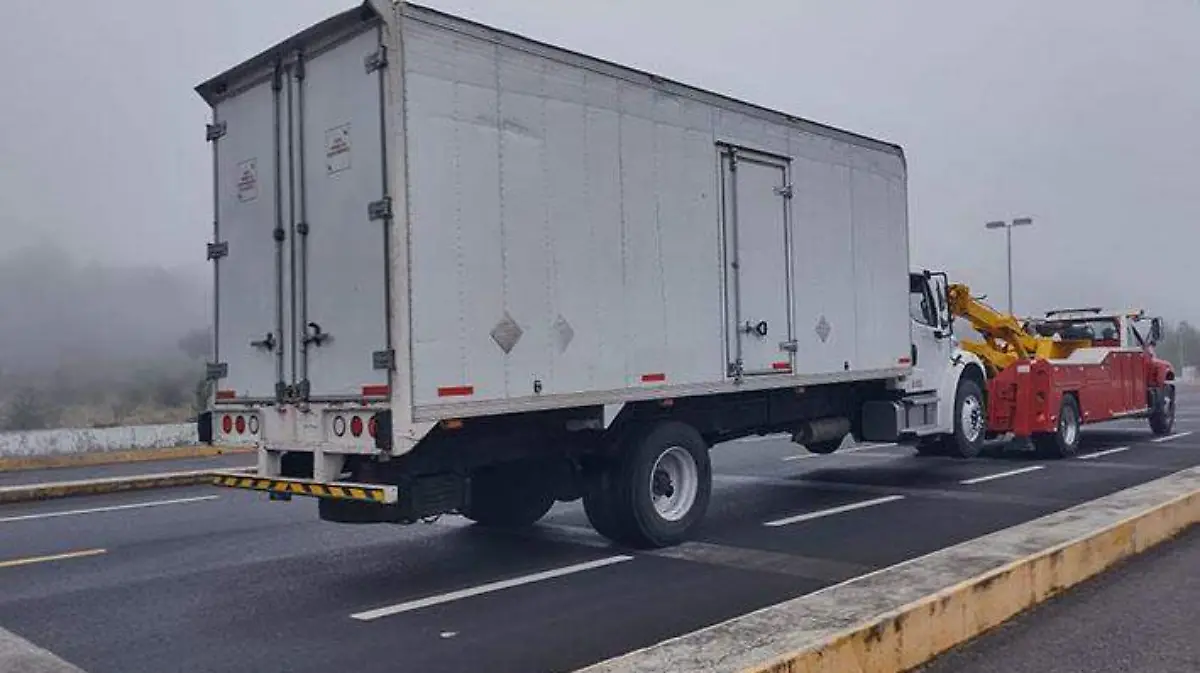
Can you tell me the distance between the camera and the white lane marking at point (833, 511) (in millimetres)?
9566

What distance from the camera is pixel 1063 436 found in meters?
14.8

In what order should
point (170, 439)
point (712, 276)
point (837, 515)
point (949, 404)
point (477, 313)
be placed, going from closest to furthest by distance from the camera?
point (477, 313) < point (712, 276) < point (837, 515) < point (949, 404) < point (170, 439)

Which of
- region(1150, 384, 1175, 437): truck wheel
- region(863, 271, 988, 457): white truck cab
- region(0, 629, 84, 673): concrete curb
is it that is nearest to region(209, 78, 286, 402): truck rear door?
region(0, 629, 84, 673): concrete curb

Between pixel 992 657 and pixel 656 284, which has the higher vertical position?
pixel 656 284

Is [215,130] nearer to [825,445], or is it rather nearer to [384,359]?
[384,359]

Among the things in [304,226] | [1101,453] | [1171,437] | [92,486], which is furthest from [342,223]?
[1171,437]

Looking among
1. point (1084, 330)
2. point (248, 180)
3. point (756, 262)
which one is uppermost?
point (248, 180)

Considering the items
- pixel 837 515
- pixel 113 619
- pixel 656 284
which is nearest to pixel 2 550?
pixel 113 619

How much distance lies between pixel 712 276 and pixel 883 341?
131 inches

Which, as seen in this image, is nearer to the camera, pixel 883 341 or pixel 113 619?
pixel 113 619

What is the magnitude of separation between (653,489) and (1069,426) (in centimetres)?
926

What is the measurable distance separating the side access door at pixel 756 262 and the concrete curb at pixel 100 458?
35.0 ft

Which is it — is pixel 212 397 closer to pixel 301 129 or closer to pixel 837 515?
pixel 301 129

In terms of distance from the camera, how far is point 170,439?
19.8m
